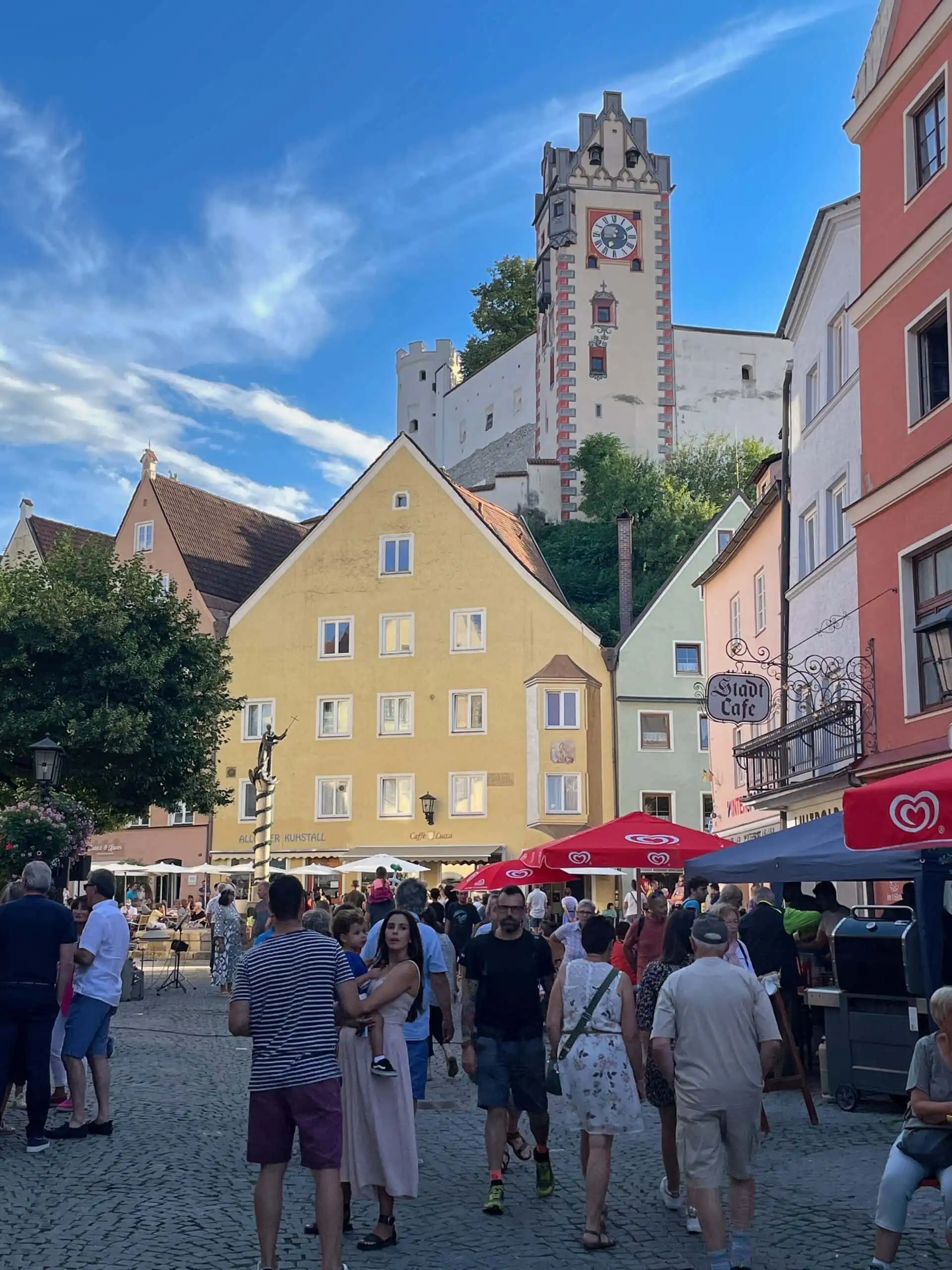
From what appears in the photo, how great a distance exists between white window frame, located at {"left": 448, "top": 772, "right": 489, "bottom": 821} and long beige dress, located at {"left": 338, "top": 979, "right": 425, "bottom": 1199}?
36.4 metres

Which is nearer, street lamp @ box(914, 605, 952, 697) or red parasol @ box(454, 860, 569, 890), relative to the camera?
street lamp @ box(914, 605, 952, 697)

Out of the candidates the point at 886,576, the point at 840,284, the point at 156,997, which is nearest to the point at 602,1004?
the point at 886,576

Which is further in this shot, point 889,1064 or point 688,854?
point 688,854

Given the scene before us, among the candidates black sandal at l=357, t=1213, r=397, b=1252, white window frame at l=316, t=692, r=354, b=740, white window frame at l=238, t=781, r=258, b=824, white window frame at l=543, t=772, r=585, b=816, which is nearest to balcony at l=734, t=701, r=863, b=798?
black sandal at l=357, t=1213, r=397, b=1252

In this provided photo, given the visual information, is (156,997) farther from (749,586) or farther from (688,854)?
(749,586)

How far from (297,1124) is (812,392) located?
64.7 feet

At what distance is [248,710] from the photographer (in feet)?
155

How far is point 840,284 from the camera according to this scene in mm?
22359

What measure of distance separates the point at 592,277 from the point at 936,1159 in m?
66.9

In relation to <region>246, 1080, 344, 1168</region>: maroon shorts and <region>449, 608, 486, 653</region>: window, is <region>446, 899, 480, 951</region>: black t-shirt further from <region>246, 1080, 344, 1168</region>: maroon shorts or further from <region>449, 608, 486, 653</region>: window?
<region>449, 608, 486, 653</region>: window

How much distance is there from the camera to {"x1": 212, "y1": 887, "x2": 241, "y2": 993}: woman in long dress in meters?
24.0

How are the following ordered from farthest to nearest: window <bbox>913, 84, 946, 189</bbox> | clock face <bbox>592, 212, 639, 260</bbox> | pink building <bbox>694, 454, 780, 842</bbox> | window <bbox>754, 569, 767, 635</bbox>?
clock face <bbox>592, 212, 639, 260</bbox>, window <bbox>754, 569, 767, 635</bbox>, pink building <bbox>694, 454, 780, 842</bbox>, window <bbox>913, 84, 946, 189</bbox>

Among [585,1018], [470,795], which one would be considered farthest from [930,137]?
[470,795]

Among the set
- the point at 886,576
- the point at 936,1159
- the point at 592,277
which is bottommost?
the point at 936,1159
